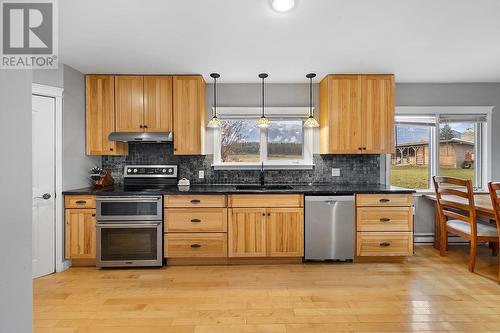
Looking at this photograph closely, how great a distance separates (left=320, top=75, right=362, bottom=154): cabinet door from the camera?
345 cm

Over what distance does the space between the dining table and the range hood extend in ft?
11.9

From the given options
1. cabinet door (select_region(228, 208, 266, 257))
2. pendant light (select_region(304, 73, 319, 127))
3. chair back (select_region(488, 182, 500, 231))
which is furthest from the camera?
pendant light (select_region(304, 73, 319, 127))

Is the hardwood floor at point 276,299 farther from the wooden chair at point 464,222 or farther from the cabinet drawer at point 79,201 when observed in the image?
the cabinet drawer at point 79,201

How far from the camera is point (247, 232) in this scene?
3.17 meters

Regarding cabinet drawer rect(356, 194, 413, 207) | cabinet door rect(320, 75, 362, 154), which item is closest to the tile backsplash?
cabinet door rect(320, 75, 362, 154)

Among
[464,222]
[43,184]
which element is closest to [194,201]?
[43,184]

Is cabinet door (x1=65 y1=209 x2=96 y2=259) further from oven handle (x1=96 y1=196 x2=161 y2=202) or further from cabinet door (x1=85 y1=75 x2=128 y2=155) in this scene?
cabinet door (x1=85 y1=75 x2=128 y2=155)

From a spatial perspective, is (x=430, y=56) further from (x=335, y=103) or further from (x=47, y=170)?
(x=47, y=170)

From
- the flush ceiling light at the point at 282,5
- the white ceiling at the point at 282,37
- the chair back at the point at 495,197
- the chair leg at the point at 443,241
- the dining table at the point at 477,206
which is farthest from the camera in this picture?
the chair leg at the point at 443,241

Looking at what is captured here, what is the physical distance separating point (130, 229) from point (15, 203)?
2606 millimetres

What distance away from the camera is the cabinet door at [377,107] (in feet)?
11.3

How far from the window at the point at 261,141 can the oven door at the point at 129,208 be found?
1125 mm

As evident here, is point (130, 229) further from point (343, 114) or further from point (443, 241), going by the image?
point (443, 241)

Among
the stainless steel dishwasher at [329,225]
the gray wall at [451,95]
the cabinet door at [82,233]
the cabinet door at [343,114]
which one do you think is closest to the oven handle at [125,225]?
the cabinet door at [82,233]
